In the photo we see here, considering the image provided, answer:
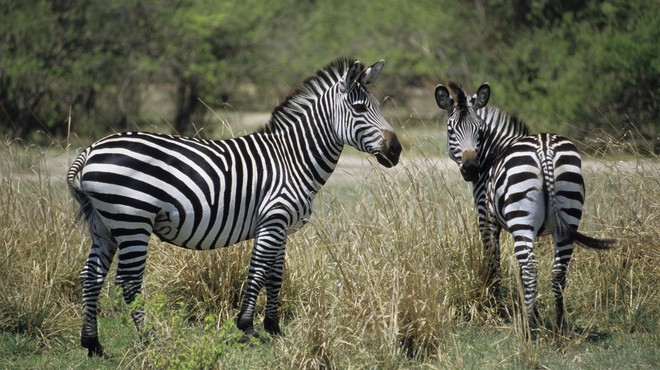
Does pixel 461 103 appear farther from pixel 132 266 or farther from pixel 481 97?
pixel 132 266

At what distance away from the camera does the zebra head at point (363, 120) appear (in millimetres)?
6500

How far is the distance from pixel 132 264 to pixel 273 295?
1.27 m

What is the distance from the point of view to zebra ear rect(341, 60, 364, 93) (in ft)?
21.5

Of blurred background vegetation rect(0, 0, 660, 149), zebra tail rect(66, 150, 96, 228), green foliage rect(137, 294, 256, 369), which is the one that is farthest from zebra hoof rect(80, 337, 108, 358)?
blurred background vegetation rect(0, 0, 660, 149)

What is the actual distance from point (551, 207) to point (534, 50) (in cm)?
1336

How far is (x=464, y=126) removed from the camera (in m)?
6.75

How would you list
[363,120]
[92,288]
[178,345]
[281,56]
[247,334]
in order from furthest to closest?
1. [281,56]
2. [363,120]
3. [247,334]
4. [92,288]
5. [178,345]

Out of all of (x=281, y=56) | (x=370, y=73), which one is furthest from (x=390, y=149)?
(x=281, y=56)

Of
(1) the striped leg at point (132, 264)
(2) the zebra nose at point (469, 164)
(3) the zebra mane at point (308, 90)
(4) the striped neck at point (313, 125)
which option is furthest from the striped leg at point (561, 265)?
(1) the striped leg at point (132, 264)

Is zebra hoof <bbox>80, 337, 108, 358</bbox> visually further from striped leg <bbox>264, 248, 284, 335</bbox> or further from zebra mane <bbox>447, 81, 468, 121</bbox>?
zebra mane <bbox>447, 81, 468, 121</bbox>

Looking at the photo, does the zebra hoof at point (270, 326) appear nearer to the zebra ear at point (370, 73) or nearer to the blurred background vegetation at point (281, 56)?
the zebra ear at point (370, 73)

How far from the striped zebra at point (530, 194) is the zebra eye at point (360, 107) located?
0.78 m

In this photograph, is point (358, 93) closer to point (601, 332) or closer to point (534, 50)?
point (601, 332)

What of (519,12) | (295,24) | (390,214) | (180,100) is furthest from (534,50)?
(390,214)
